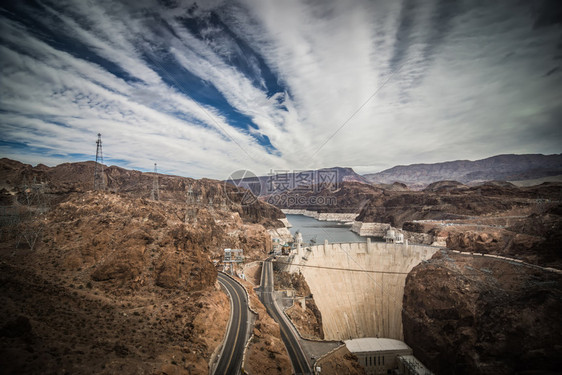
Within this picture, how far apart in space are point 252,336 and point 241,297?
767cm

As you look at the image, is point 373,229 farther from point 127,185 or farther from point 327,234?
point 127,185

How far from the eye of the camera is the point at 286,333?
982 inches

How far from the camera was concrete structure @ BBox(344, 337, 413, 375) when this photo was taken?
3538 centimetres

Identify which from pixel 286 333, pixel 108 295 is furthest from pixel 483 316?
pixel 108 295

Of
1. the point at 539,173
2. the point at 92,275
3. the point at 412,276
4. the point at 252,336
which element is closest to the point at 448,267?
the point at 412,276

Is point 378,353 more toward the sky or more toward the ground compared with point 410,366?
more toward the sky

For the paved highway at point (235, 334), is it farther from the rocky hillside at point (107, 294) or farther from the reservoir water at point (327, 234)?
the reservoir water at point (327, 234)

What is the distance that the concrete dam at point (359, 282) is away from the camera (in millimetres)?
43731

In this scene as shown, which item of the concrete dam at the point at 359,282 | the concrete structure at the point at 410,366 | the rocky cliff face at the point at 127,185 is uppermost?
the rocky cliff face at the point at 127,185

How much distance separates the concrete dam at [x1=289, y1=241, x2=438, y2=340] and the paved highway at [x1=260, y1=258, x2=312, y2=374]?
9.52 meters

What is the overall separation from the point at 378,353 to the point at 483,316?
15.4 metres

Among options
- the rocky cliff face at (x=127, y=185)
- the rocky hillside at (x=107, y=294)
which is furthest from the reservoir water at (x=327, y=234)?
the rocky hillside at (x=107, y=294)

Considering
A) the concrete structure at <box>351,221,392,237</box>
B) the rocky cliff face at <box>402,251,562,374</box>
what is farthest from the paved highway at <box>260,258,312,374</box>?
the concrete structure at <box>351,221,392,237</box>

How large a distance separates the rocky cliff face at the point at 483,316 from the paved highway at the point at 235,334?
31178mm
